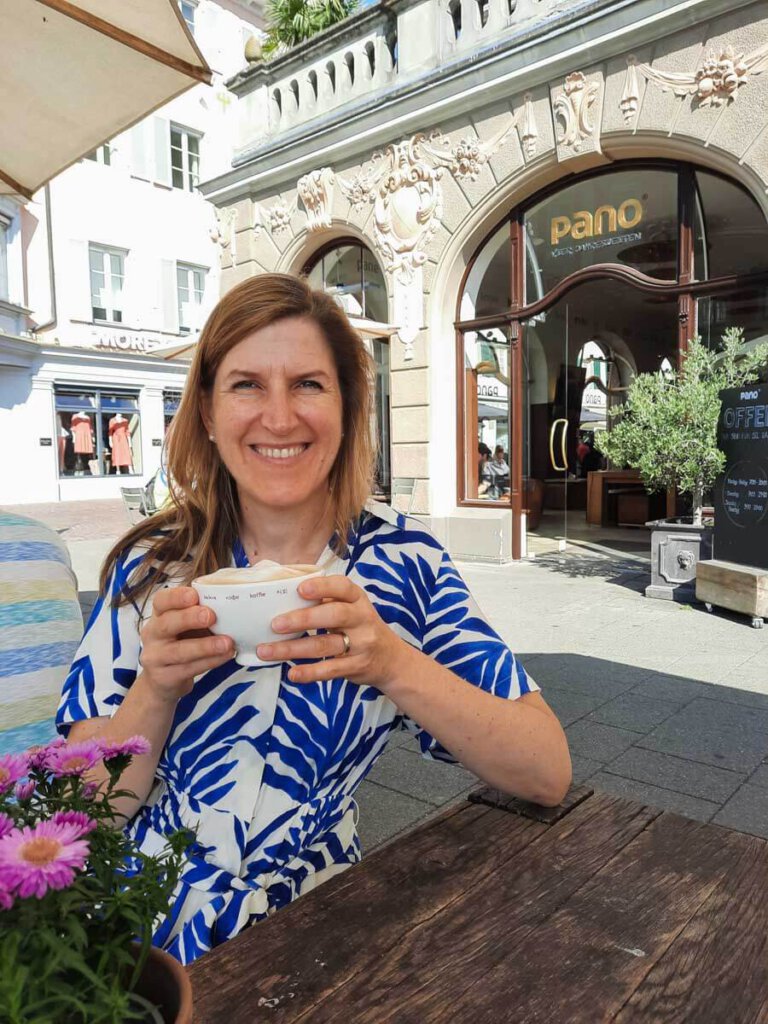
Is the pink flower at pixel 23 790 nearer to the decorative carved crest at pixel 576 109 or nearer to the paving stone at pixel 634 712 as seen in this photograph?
the paving stone at pixel 634 712

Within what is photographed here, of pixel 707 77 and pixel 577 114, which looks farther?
pixel 577 114

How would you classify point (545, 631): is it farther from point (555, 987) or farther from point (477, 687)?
point (555, 987)

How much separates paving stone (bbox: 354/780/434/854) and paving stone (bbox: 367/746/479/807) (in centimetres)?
5

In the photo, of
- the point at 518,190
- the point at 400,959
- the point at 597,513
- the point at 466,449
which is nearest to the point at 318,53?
the point at 518,190

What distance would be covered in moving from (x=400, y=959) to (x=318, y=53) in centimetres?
1057

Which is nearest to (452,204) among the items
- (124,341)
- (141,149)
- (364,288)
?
(364,288)

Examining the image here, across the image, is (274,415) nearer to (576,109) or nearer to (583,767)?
(583,767)

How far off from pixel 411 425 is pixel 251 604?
8.00 metres

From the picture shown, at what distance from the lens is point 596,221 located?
26.1 feet

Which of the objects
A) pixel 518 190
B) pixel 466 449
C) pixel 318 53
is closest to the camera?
pixel 518 190

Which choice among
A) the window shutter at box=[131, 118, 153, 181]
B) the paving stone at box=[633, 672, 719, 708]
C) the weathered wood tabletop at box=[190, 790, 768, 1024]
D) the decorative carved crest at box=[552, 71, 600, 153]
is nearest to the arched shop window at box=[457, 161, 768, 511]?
the decorative carved crest at box=[552, 71, 600, 153]

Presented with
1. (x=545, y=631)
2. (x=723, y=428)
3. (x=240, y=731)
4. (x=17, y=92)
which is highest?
(x=17, y=92)

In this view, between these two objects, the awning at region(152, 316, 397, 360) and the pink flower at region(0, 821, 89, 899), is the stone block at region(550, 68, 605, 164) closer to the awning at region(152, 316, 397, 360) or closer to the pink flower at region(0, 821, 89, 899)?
the awning at region(152, 316, 397, 360)

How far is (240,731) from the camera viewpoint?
131 cm
